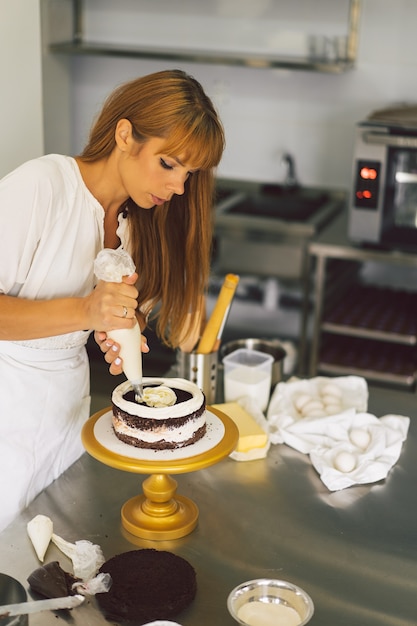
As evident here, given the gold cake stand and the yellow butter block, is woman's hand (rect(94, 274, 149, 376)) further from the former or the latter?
the yellow butter block

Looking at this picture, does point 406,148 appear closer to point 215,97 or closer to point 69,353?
point 215,97

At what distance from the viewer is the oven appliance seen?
3139 mm

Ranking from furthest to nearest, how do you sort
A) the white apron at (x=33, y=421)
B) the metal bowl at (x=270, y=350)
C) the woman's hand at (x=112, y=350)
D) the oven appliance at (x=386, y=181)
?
the oven appliance at (x=386, y=181) < the metal bowl at (x=270, y=350) < the white apron at (x=33, y=421) < the woman's hand at (x=112, y=350)

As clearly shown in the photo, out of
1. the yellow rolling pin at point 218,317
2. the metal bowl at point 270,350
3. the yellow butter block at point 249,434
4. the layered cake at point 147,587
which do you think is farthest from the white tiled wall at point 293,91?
the layered cake at point 147,587

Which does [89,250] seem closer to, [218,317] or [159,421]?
[218,317]

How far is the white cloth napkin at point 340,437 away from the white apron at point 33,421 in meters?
0.48

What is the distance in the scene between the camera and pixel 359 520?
65.1 inches

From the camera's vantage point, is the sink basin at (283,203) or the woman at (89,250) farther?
the sink basin at (283,203)

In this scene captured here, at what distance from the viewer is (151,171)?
1739 mm

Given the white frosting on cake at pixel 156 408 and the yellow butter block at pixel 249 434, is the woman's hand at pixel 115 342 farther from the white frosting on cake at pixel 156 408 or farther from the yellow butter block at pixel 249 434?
the yellow butter block at pixel 249 434

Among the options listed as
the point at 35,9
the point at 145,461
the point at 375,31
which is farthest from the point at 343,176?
the point at 145,461

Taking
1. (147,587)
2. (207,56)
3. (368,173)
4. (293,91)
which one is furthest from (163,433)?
(293,91)

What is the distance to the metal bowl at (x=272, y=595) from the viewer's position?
1311 millimetres

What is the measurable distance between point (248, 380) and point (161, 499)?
53 centimetres
